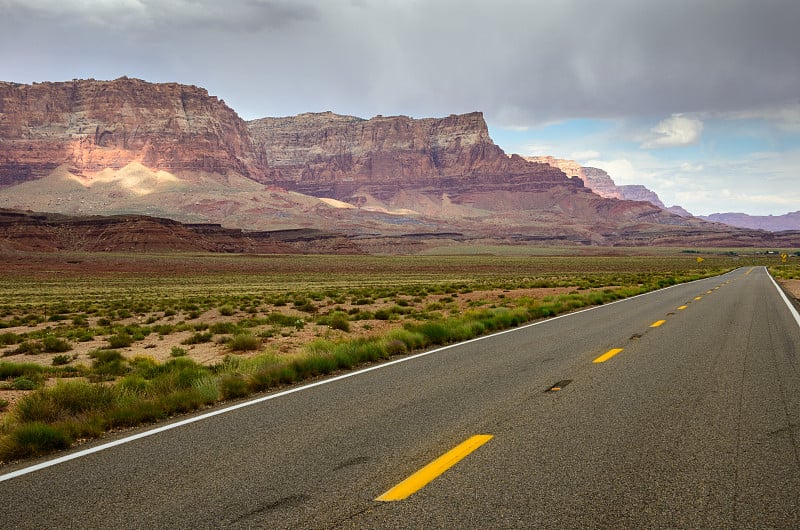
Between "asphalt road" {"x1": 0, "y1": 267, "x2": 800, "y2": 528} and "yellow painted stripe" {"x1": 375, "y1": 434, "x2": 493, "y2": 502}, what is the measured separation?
0.07m

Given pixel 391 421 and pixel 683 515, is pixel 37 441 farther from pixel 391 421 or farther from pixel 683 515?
pixel 683 515

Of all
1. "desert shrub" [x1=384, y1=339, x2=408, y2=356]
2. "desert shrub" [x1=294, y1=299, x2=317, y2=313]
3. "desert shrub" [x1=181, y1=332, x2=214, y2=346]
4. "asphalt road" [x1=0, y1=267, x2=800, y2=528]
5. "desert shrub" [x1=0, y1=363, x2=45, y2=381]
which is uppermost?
"asphalt road" [x1=0, y1=267, x2=800, y2=528]

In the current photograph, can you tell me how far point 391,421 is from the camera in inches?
278

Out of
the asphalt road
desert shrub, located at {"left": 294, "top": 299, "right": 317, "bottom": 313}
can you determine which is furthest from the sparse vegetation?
the asphalt road

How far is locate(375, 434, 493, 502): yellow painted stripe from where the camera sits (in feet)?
15.7

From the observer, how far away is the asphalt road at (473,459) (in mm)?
4449

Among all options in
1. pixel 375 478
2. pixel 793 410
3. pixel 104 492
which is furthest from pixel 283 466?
pixel 793 410

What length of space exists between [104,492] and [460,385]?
203 inches

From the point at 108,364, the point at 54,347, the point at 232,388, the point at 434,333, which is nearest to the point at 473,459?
the point at 232,388

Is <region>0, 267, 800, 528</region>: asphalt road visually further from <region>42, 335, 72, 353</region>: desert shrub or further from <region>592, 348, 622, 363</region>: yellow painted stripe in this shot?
<region>42, 335, 72, 353</region>: desert shrub

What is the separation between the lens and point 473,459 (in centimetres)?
557

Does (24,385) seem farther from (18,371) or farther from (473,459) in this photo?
(473,459)

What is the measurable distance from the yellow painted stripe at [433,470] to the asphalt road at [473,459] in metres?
0.07

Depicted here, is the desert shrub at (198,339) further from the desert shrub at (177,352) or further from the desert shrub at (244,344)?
the desert shrub at (244,344)
